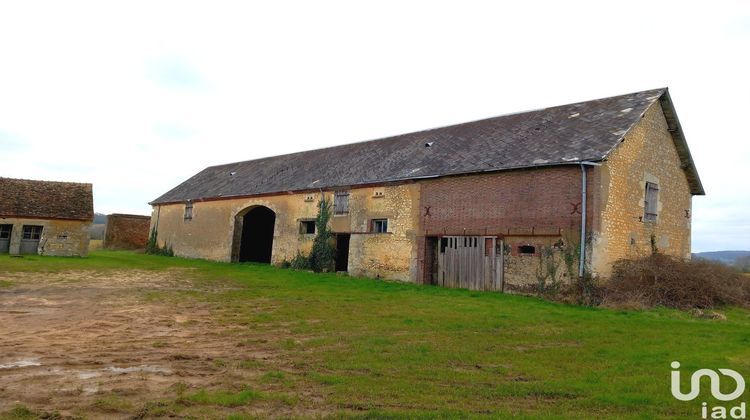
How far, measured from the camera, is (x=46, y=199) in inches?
977

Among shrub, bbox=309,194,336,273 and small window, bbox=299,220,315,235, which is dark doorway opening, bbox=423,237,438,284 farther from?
small window, bbox=299,220,315,235

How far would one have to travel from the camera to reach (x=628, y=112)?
605 inches

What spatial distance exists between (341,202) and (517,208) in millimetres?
8301

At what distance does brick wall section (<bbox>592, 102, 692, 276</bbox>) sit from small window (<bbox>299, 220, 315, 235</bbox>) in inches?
505

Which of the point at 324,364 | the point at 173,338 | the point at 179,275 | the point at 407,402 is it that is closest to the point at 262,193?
A: the point at 179,275

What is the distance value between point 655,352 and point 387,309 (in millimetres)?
5238

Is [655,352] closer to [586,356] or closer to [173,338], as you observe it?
[586,356]

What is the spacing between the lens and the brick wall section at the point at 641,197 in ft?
45.2

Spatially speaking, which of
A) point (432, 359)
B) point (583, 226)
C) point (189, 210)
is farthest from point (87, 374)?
point (189, 210)

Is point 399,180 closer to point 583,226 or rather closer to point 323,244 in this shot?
point 323,244

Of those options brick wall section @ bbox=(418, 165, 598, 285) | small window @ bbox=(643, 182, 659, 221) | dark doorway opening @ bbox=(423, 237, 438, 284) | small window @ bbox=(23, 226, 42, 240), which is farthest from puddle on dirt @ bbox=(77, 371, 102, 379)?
small window @ bbox=(23, 226, 42, 240)

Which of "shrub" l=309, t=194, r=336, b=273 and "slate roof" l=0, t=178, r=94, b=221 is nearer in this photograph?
"shrub" l=309, t=194, r=336, b=273

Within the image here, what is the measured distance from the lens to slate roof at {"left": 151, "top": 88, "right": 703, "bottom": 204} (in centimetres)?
1481

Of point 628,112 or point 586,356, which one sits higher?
point 628,112
